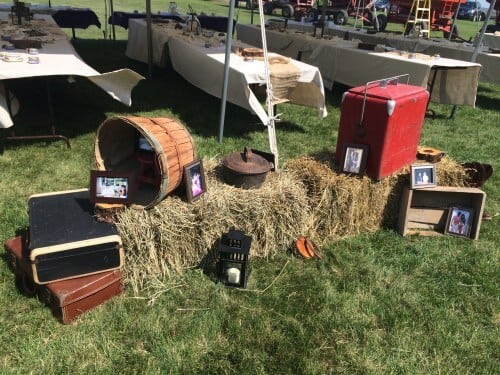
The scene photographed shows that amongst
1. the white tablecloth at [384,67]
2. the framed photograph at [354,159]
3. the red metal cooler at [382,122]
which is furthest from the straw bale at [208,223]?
the white tablecloth at [384,67]

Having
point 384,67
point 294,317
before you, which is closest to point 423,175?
point 294,317

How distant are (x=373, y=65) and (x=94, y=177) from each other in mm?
5876

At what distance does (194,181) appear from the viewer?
10.1 feet

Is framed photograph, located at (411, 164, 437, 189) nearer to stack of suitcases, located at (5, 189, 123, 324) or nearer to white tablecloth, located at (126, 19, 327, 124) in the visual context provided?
white tablecloth, located at (126, 19, 327, 124)

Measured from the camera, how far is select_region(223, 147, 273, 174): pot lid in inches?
128

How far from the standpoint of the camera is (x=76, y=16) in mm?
11172

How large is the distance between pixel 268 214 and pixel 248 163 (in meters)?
0.43

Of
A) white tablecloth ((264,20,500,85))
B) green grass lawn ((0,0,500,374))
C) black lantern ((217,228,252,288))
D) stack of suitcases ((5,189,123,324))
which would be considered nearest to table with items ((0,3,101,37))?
white tablecloth ((264,20,500,85))

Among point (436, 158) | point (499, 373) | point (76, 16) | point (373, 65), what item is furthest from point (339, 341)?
point (76, 16)

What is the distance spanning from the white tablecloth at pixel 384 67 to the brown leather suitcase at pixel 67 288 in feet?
18.9

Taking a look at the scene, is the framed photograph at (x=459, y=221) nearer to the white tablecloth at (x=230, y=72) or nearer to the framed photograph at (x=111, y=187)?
the white tablecloth at (x=230, y=72)

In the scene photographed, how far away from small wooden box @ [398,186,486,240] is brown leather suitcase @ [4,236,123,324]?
246 cm

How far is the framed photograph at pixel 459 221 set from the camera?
12.4 ft

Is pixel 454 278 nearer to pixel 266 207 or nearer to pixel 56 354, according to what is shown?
pixel 266 207
